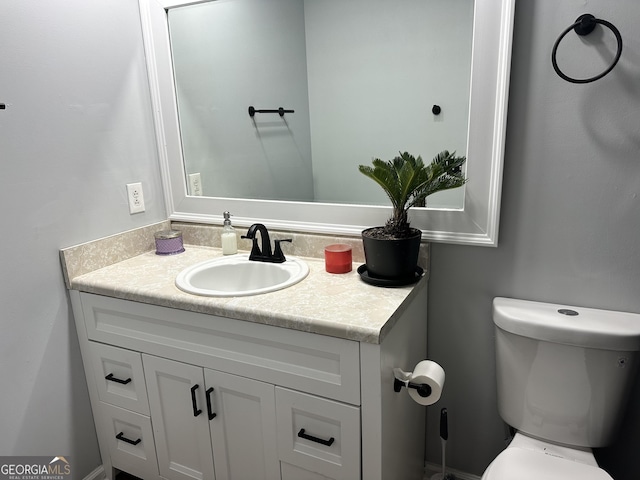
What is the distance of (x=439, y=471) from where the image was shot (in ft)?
5.30

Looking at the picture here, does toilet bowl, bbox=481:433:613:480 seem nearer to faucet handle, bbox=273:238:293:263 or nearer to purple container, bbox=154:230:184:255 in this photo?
faucet handle, bbox=273:238:293:263

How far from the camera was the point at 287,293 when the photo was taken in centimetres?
128

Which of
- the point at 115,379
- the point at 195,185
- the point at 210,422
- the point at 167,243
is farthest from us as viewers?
the point at 195,185

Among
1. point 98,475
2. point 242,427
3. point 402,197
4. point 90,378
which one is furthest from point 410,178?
point 98,475

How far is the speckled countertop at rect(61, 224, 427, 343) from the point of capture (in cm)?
109

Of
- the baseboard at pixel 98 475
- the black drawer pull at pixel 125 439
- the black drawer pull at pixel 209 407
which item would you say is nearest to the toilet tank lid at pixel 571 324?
the black drawer pull at pixel 209 407

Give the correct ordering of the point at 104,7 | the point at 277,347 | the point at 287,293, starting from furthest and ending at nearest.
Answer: the point at 104,7, the point at 287,293, the point at 277,347

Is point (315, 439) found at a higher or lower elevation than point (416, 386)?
lower

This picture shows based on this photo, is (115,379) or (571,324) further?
(115,379)

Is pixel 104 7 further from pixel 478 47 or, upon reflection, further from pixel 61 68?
pixel 478 47

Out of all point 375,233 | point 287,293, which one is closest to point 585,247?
point 375,233

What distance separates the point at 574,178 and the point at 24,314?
1.68m

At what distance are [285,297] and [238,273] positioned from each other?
41 cm

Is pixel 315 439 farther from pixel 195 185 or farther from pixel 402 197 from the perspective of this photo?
pixel 195 185
